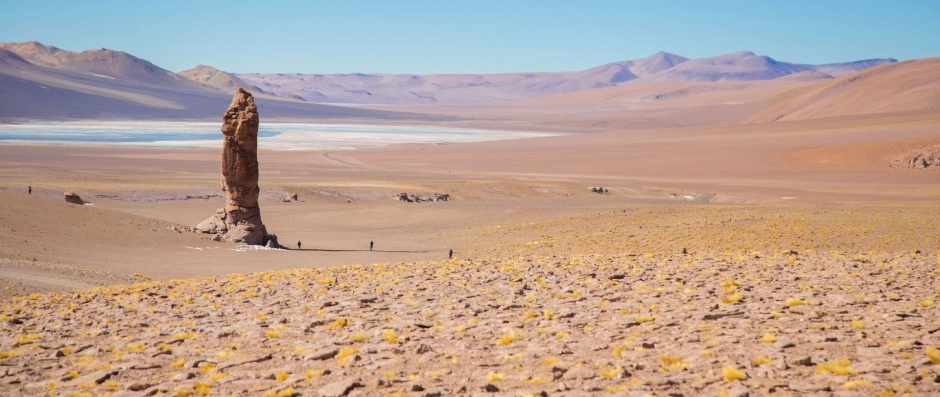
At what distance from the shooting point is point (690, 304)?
9.16 metres

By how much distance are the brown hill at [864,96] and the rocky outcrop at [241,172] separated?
92.5 m

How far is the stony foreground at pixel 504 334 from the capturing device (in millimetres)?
6418

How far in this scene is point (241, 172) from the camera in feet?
70.8

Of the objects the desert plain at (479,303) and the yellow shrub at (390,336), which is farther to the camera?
the yellow shrub at (390,336)

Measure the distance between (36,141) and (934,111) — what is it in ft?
318

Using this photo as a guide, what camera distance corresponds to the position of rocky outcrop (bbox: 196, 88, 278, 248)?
21.4 m

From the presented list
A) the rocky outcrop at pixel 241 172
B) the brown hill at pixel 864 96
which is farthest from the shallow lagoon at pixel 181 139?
the rocky outcrop at pixel 241 172

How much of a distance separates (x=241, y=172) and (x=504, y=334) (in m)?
15.2

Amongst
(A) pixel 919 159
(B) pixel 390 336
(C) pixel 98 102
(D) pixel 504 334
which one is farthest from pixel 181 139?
(D) pixel 504 334

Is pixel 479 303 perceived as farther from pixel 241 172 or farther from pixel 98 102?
pixel 98 102

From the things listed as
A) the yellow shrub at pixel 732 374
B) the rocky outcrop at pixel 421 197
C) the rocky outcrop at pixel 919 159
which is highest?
the rocky outcrop at pixel 919 159

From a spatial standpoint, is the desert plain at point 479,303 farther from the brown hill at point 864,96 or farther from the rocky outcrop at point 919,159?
the brown hill at point 864,96

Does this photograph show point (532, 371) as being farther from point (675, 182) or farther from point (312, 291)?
point (675, 182)

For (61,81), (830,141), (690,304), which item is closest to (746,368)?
(690,304)
